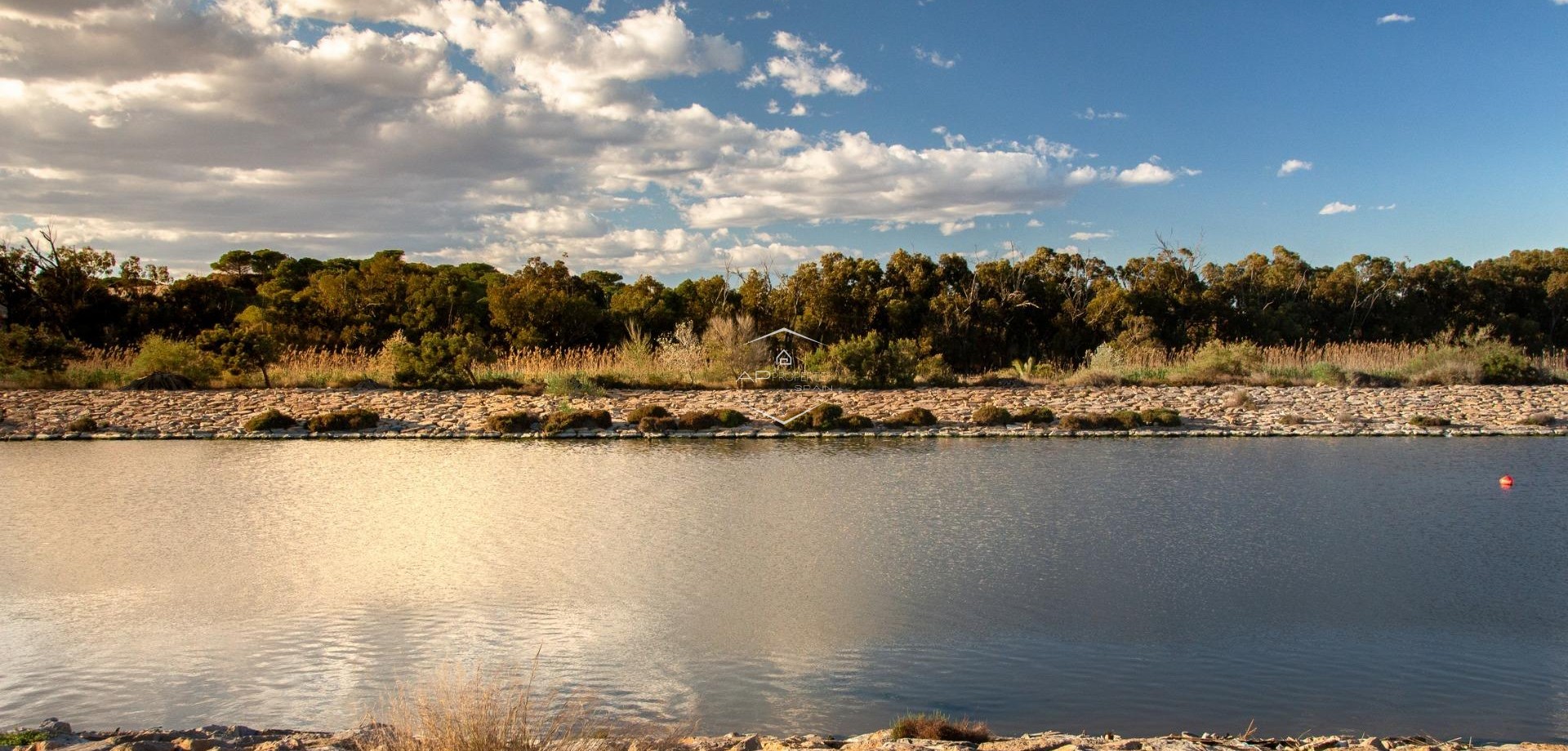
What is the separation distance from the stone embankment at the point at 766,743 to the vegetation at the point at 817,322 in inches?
591

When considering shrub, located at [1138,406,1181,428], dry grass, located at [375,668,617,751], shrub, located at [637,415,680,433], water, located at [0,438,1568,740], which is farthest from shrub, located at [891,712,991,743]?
shrub, located at [1138,406,1181,428]

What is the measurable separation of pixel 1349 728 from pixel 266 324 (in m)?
26.2

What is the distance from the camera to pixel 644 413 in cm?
1642

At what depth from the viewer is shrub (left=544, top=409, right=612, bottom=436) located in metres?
15.8

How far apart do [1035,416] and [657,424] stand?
6014 millimetres

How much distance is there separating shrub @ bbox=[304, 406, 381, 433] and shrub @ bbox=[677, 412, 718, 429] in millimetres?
5023

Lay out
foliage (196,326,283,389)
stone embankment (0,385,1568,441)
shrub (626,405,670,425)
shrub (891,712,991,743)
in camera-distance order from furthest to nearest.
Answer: foliage (196,326,283,389)
shrub (626,405,670,425)
stone embankment (0,385,1568,441)
shrub (891,712,991,743)

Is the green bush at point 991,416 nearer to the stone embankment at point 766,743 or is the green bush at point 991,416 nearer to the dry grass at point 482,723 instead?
the stone embankment at point 766,743

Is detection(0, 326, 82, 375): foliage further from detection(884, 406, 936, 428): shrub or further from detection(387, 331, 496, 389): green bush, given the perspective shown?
detection(884, 406, 936, 428): shrub

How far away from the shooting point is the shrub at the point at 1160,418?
51.0 ft

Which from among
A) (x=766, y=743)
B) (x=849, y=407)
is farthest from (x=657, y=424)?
(x=766, y=743)

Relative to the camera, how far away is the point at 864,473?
38.7ft

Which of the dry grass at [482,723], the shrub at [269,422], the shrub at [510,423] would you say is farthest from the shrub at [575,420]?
the dry grass at [482,723]

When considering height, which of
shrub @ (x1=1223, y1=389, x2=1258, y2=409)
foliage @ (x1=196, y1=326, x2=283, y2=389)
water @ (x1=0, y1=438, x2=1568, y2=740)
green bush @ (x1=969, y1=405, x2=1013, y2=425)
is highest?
foliage @ (x1=196, y1=326, x2=283, y2=389)
